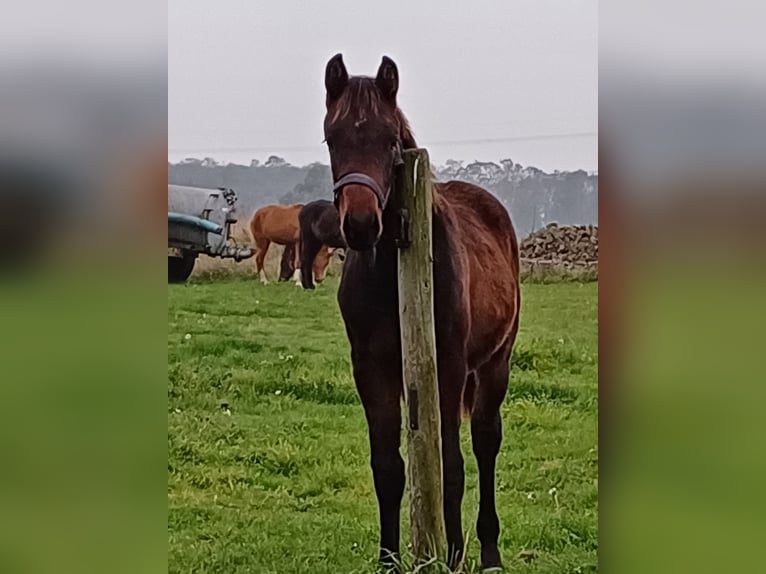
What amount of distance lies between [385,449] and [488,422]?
29cm

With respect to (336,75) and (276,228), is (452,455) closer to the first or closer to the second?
(276,228)

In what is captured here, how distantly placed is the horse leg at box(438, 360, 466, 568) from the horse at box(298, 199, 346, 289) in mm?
419

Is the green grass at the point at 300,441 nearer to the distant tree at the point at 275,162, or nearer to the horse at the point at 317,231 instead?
the horse at the point at 317,231

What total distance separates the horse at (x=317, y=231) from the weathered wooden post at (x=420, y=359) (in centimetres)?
19

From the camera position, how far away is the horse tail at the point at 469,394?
9.62 feet

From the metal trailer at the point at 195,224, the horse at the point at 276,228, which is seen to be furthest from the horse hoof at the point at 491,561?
the metal trailer at the point at 195,224

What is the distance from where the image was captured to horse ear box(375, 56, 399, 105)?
2781mm

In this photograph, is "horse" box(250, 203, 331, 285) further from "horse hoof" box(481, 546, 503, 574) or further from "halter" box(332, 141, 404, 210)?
"horse hoof" box(481, 546, 503, 574)

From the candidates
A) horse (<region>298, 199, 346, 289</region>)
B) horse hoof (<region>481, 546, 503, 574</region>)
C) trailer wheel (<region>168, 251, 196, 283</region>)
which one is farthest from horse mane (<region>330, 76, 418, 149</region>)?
horse hoof (<region>481, 546, 503, 574</region>)

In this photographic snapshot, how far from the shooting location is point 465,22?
9.31 ft

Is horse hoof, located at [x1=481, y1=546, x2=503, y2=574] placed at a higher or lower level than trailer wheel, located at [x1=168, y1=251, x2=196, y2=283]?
lower
